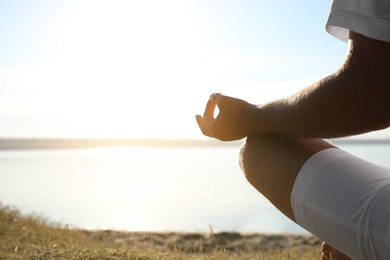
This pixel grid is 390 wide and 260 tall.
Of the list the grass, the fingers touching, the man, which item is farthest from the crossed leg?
the grass

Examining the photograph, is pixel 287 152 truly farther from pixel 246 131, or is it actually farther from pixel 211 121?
pixel 211 121

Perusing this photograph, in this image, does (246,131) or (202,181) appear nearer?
(246,131)

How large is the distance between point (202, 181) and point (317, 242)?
465 inches

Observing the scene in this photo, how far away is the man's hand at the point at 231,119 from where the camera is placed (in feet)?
4.69

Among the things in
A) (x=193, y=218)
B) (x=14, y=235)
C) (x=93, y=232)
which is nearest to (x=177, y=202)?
(x=193, y=218)

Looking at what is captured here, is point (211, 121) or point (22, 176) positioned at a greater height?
point (211, 121)

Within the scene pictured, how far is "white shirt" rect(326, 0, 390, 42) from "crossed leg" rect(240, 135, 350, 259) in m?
0.41

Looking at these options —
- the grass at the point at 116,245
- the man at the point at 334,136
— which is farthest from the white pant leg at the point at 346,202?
the grass at the point at 116,245

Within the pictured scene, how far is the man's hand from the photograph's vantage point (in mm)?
1431

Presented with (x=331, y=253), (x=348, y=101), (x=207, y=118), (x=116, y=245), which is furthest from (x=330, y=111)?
(x=116, y=245)

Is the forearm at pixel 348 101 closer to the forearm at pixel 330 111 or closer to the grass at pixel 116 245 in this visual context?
the forearm at pixel 330 111

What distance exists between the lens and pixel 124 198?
40.4ft

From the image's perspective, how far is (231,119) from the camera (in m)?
1.46

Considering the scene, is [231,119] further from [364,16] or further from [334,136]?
[364,16]
